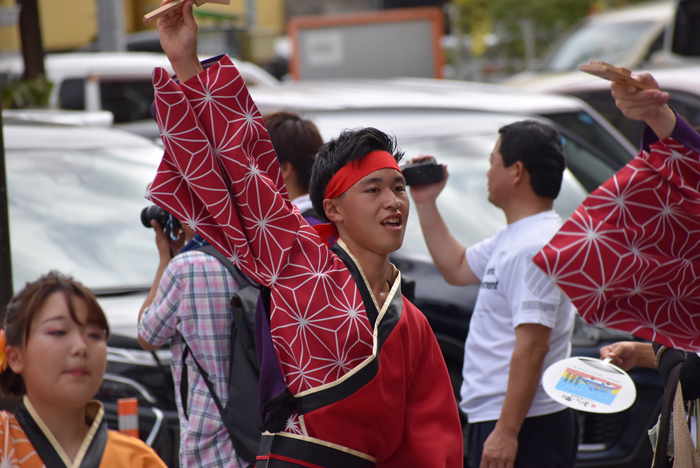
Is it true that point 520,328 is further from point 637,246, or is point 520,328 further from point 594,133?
point 594,133

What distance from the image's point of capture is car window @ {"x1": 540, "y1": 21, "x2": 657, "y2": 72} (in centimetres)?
1004

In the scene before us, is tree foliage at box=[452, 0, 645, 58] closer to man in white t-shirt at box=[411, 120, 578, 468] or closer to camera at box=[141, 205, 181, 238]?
man in white t-shirt at box=[411, 120, 578, 468]

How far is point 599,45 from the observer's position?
10320 millimetres

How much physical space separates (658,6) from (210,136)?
1034cm

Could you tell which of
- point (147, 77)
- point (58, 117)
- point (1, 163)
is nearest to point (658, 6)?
point (147, 77)

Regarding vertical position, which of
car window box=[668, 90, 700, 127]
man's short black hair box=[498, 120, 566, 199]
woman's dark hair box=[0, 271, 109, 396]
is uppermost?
man's short black hair box=[498, 120, 566, 199]

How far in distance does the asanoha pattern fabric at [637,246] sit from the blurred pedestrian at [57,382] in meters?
1.25

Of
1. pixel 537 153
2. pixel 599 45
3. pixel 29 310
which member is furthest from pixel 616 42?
pixel 29 310

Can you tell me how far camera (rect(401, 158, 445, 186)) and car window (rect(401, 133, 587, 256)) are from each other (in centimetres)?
92

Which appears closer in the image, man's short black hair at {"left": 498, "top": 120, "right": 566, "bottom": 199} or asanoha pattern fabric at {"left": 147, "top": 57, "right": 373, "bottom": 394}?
asanoha pattern fabric at {"left": 147, "top": 57, "right": 373, "bottom": 394}

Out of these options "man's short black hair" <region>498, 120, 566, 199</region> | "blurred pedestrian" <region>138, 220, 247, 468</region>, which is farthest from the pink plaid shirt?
"man's short black hair" <region>498, 120, 566, 199</region>

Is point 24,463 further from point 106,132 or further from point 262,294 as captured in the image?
point 106,132

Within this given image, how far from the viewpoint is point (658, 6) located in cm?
1080

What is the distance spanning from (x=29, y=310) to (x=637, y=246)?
5.19ft
